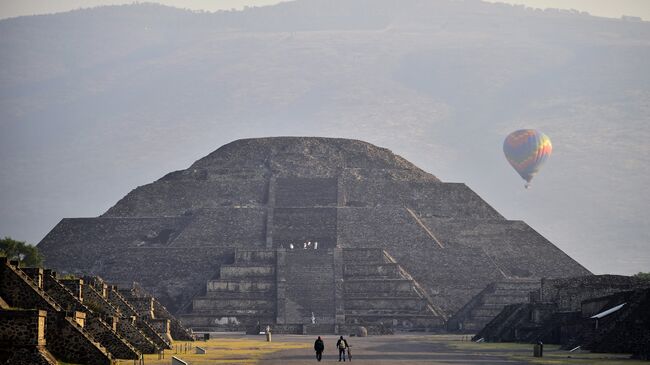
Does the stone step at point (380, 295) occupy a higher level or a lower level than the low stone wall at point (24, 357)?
higher

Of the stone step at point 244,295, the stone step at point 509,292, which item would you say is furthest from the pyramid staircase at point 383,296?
the stone step at point 244,295

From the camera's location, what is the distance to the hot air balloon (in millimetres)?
99312

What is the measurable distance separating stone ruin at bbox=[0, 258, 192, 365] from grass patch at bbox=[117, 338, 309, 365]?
0.72 m

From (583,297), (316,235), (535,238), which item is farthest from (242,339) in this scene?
(535,238)

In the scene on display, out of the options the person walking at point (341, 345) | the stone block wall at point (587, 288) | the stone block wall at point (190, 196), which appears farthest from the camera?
the stone block wall at point (190, 196)

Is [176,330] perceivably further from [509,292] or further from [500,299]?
[509,292]

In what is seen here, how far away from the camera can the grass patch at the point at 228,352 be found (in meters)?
39.2

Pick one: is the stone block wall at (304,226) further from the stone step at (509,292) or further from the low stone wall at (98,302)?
the low stone wall at (98,302)

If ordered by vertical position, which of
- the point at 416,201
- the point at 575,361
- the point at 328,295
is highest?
the point at 416,201

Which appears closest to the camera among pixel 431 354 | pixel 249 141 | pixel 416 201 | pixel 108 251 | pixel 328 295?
pixel 431 354

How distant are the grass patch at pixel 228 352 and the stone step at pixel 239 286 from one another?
40.7 feet

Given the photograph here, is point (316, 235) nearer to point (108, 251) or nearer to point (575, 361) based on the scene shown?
point (108, 251)

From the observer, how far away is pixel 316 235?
80.9 m

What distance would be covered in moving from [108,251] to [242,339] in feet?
71.0
